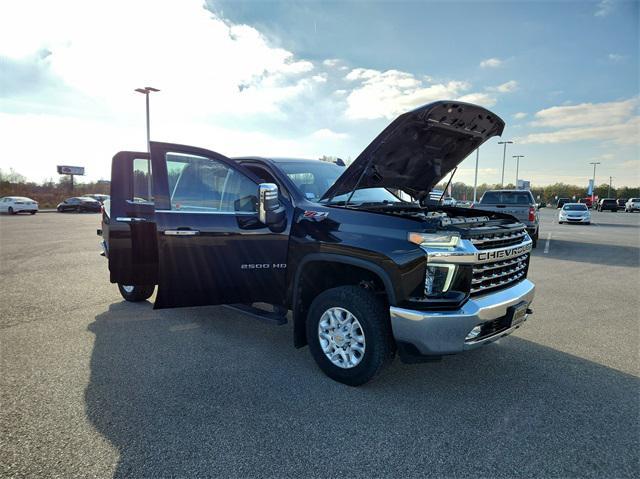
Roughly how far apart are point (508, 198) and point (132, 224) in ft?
38.5

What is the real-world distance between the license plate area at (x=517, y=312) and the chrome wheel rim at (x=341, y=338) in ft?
3.91

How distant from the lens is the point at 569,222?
85.6ft

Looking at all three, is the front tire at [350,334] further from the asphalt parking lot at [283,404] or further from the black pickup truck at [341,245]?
the asphalt parking lot at [283,404]

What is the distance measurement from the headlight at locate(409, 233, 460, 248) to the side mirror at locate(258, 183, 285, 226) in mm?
1194

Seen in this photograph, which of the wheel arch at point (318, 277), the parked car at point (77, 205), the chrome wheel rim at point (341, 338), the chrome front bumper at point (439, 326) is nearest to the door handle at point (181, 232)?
the wheel arch at point (318, 277)

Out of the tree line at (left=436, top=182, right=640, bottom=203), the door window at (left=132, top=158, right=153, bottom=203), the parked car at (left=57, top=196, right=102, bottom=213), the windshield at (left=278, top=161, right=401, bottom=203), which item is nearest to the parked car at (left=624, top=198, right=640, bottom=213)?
the tree line at (left=436, top=182, right=640, bottom=203)

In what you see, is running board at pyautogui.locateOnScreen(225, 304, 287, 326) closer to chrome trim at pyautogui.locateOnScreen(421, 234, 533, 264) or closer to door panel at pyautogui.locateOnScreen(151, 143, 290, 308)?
door panel at pyautogui.locateOnScreen(151, 143, 290, 308)

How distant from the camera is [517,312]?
3344 mm

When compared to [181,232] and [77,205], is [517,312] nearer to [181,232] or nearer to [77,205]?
[181,232]

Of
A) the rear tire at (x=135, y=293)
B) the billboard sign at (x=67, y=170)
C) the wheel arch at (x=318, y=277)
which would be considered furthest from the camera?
the billboard sign at (x=67, y=170)

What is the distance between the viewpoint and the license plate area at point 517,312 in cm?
327

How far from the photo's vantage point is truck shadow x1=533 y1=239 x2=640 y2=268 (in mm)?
10314

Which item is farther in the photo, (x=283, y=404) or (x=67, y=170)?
(x=67, y=170)

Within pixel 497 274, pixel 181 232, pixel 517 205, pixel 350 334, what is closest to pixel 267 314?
pixel 350 334
